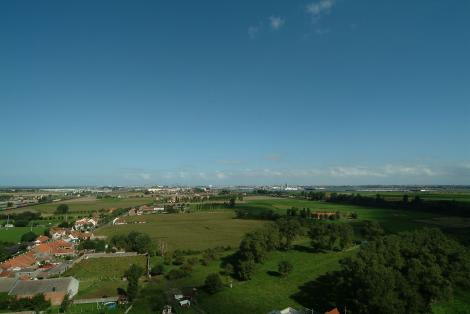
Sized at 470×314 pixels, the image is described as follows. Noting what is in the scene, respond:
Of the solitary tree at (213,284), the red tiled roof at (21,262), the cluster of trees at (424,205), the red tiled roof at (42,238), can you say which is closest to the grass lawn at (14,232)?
the red tiled roof at (42,238)

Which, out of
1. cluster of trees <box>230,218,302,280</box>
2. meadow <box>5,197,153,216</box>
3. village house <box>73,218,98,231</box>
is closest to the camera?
cluster of trees <box>230,218,302,280</box>

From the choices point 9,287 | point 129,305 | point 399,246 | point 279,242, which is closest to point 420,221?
point 279,242

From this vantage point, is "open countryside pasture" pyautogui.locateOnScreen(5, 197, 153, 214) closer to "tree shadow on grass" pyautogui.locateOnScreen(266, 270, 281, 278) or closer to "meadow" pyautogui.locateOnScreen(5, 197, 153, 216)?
"meadow" pyautogui.locateOnScreen(5, 197, 153, 216)

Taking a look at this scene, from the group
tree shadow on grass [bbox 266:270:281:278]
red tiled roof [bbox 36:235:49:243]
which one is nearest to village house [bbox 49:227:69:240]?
red tiled roof [bbox 36:235:49:243]

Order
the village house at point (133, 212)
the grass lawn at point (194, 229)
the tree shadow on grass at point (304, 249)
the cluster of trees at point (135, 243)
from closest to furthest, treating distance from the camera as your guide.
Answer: the tree shadow on grass at point (304, 249)
the cluster of trees at point (135, 243)
the grass lawn at point (194, 229)
the village house at point (133, 212)

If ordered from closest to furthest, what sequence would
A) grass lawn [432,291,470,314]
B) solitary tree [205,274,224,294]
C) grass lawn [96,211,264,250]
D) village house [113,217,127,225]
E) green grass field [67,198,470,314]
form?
1. grass lawn [432,291,470,314]
2. green grass field [67,198,470,314]
3. solitary tree [205,274,224,294]
4. grass lawn [96,211,264,250]
5. village house [113,217,127,225]

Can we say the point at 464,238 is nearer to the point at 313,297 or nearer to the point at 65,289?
the point at 313,297

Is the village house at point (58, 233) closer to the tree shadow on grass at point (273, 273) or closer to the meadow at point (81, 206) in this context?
the meadow at point (81, 206)
